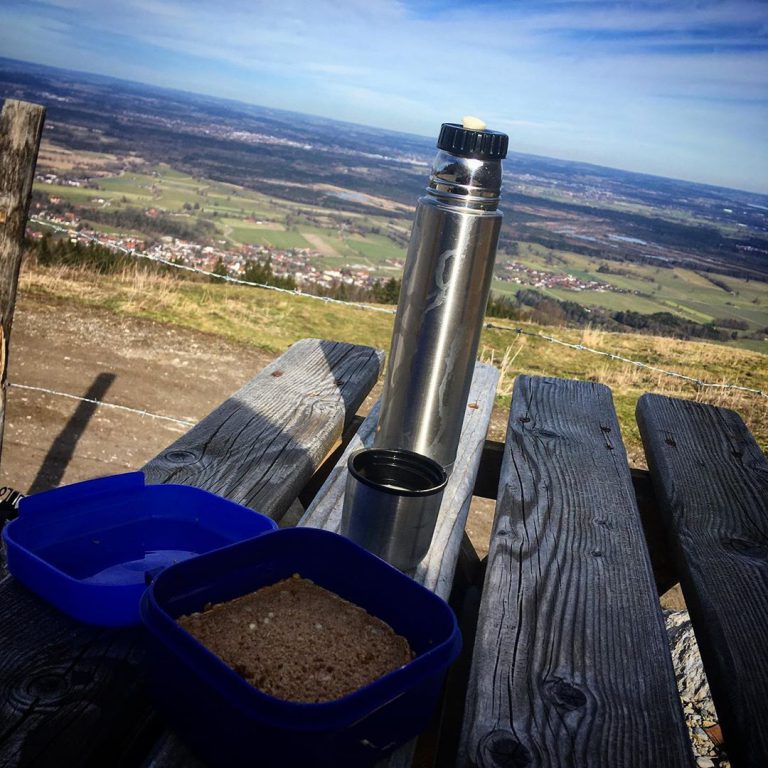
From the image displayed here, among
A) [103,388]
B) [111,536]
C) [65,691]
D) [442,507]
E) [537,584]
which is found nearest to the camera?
[65,691]

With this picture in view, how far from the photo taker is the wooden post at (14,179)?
173 cm

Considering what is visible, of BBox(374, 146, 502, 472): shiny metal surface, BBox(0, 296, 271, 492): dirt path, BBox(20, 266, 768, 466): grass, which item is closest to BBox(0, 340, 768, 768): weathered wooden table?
BBox(374, 146, 502, 472): shiny metal surface

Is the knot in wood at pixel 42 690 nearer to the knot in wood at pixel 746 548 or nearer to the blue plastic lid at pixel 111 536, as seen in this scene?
the blue plastic lid at pixel 111 536

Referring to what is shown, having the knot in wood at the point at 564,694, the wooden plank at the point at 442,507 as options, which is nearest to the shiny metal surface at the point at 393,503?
the wooden plank at the point at 442,507

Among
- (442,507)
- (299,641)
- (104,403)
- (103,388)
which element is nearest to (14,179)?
(442,507)

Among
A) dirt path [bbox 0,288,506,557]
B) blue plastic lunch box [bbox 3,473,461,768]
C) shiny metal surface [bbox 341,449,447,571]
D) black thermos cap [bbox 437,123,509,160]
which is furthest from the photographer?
dirt path [bbox 0,288,506,557]

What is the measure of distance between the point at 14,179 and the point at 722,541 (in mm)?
1811

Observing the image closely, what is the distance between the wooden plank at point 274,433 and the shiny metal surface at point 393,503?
0.27m

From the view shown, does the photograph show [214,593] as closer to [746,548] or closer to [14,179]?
[746,548]

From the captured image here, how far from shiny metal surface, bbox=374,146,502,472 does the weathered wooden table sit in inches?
7.2

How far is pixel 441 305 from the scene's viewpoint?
127 centimetres

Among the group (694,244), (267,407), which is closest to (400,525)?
(267,407)

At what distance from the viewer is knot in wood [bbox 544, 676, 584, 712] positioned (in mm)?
880

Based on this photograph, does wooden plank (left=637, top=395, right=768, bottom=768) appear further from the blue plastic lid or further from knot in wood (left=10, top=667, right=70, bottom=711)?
knot in wood (left=10, top=667, right=70, bottom=711)
